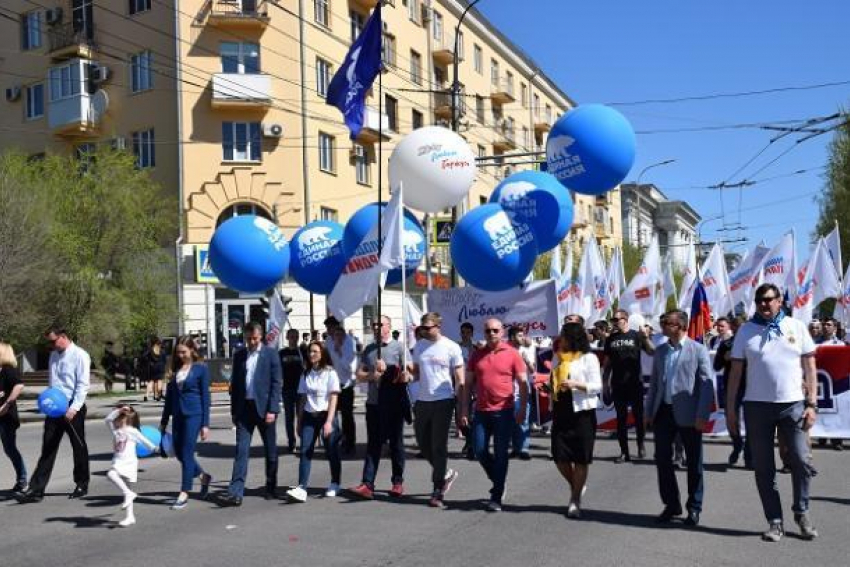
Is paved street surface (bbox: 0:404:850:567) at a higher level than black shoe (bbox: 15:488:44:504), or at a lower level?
lower

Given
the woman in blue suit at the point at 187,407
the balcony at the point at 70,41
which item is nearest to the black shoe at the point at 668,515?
the woman in blue suit at the point at 187,407

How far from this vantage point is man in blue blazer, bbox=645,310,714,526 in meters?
7.87

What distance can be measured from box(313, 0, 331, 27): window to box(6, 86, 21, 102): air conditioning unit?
13.2 m

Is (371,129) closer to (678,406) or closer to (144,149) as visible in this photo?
(144,149)

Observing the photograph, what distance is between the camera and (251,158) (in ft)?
113

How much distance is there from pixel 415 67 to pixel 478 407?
35687 millimetres

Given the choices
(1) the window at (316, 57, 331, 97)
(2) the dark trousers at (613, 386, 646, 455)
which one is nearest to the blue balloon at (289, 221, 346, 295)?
(2) the dark trousers at (613, 386, 646, 455)

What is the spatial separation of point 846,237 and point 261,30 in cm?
2475

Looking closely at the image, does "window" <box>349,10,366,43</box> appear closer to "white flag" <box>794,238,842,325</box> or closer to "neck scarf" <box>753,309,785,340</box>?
"white flag" <box>794,238,842,325</box>

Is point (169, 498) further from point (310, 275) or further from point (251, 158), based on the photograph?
point (251, 158)

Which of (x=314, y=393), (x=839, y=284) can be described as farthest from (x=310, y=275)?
(x=839, y=284)

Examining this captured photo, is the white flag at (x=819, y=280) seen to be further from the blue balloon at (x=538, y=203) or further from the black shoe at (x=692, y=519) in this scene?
the black shoe at (x=692, y=519)

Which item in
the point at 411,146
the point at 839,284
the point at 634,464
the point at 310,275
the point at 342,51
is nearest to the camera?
the point at 634,464

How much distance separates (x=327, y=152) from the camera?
36.2 metres
